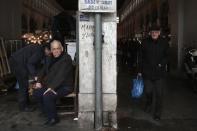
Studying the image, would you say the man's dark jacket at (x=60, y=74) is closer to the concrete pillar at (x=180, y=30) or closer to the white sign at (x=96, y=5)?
the white sign at (x=96, y=5)

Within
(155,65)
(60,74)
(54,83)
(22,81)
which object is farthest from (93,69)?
(22,81)

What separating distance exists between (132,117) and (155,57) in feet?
4.21

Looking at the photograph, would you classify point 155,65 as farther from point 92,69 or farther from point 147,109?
point 92,69

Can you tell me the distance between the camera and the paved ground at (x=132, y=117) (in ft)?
26.1

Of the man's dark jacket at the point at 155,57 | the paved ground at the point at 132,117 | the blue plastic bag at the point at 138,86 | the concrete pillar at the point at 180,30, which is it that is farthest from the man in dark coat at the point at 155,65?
the concrete pillar at the point at 180,30

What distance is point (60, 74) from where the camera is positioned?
812 cm

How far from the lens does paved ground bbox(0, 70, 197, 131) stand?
7.95 m

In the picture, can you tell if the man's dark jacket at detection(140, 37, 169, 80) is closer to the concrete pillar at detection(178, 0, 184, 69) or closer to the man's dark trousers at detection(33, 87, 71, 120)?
the man's dark trousers at detection(33, 87, 71, 120)

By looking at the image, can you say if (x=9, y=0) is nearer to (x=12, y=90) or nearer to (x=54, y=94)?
(x=12, y=90)

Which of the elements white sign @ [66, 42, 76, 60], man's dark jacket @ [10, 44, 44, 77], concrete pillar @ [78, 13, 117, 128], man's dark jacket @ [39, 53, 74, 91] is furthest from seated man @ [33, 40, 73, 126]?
white sign @ [66, 42, 76, 60]

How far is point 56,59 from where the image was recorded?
8.27 meters

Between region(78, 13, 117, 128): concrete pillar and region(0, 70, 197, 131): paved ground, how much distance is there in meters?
0.29

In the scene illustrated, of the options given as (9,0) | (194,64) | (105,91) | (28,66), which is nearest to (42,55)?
(28,66)

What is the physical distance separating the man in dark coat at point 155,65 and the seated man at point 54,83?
5.08 feet
